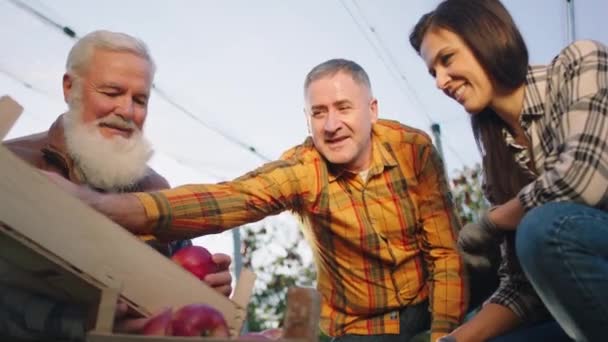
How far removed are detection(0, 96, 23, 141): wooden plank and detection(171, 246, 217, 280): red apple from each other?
0.76m

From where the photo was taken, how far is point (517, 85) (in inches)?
70.7

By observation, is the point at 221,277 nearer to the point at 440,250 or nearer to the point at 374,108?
the point at 440,250

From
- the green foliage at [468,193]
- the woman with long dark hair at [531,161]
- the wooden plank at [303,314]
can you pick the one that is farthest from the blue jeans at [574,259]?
the green foliage at [468,193]

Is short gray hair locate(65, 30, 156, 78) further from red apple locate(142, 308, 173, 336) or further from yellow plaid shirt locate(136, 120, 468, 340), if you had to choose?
red apple locate(142, 308, 173, 336)

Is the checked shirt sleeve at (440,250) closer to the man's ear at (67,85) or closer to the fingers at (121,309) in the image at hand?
the fingers at (121,309)

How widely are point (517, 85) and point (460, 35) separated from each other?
→ 0.22 meters

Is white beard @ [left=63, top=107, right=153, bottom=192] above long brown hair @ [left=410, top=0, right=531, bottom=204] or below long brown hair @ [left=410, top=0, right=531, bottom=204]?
above

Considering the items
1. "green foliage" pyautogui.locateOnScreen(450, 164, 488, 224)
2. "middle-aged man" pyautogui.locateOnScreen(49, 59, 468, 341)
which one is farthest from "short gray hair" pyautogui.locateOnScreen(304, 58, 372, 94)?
"green foliage" pyautogui.locateOnScreen(450, 164, 488, 224)

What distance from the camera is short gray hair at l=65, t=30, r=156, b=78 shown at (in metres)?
2.75

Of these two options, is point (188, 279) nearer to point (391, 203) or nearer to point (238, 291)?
point (238, 291)

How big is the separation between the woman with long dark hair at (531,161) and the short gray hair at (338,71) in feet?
2.13

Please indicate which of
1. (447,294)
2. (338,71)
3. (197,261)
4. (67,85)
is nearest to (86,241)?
(197,261)

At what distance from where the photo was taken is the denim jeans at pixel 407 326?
2.47 meters

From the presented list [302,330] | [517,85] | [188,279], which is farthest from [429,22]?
[302,330]
